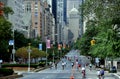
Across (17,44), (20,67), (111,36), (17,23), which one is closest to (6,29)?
(111,36)

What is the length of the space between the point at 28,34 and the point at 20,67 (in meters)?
121

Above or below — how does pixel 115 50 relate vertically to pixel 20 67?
above

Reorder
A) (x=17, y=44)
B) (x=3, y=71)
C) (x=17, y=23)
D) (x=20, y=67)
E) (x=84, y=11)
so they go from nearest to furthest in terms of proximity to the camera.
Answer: (x=84, y=11)
(x=3, y=71)
(x=20, y=67)
(x=17, y=44)
(x=17, y=23)

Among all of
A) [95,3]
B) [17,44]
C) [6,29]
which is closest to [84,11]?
[95,3]

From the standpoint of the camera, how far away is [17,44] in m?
123

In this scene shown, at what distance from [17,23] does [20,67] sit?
98328mm

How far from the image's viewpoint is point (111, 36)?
48.7 metres

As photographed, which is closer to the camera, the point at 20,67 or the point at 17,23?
the point at 20,67

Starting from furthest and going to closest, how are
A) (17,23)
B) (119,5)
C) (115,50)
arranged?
(17,23)
(115,50)
(119,5)

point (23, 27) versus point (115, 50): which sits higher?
point (115, 50)

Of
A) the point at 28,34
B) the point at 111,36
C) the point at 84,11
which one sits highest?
the point at 84,11

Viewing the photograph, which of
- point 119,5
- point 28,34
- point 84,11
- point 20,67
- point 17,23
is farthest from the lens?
point 28,34

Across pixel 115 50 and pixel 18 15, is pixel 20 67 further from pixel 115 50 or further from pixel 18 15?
pixel 18 15

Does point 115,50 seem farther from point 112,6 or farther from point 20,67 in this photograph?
point 20,67
